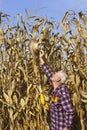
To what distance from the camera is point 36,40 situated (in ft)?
22.5

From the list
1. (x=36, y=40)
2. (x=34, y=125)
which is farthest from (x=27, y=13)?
(x=34, y=125)

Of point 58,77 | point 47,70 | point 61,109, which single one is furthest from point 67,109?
point 47,70

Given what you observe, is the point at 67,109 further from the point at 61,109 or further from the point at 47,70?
the point at 47,70

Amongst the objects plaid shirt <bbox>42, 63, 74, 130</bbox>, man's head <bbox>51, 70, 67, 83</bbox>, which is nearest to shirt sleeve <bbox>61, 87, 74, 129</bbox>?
plaid shirt <bbox>42, 63, 74, 130</bbox>

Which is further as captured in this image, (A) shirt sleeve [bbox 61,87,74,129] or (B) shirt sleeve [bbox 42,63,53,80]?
(B) shirt sleeve [bbox 42,63,53,80]

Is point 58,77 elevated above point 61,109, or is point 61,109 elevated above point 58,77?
point 58,77

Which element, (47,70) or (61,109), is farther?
(47,70)

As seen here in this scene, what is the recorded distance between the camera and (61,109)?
6.29 metres

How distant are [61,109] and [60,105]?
54 millimetres

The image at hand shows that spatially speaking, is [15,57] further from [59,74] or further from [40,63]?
[59,74]

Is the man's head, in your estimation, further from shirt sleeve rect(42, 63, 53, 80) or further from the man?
shirt sleeve rect(42, 63, 53, 80)

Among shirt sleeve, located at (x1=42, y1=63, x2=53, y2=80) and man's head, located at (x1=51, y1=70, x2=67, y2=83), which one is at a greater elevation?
shirt sleeve, located at (x1=42, y1=63, x2=53, y2=80)

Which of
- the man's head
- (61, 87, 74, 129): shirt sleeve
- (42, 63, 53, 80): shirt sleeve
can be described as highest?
(42, 63, 53, 80): shirt sleeve

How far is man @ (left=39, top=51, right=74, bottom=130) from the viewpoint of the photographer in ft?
20.4
